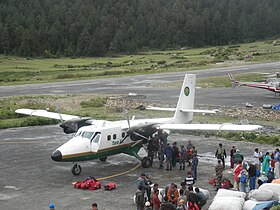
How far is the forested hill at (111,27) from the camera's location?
144288mm

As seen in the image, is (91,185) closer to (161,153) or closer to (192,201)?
(161,153)

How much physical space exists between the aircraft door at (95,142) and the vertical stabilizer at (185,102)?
6.77 meters

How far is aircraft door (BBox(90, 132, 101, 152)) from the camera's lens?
2572 cm

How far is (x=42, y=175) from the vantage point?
26266 millimetres

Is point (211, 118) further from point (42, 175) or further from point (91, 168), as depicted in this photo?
point (42, 175)

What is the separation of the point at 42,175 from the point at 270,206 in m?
13.8

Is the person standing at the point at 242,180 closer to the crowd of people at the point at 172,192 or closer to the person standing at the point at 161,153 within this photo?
the crowd of people at the point at 172,192

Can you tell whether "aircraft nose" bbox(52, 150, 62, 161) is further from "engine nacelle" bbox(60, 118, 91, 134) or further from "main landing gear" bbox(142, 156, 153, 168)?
"main landing gear" bbox(142, 156, 153, 168)

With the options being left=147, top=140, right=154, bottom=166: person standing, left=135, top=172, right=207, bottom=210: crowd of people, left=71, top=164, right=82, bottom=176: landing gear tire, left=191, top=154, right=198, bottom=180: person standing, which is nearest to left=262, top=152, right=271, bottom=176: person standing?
left=191, top=154, right=198, bottom=180: person standing

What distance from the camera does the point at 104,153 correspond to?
Answer: 2642 centimetres

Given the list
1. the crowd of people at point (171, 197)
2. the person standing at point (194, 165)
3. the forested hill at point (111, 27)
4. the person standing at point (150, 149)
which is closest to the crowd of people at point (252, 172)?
the person standing at point (194, 165)

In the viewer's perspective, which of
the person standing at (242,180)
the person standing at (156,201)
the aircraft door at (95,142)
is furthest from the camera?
the aircraft door at (95,142)

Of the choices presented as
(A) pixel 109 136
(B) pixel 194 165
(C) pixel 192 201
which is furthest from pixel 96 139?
(C) pixel 192 201

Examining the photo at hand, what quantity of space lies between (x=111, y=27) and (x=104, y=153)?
14269 centimetres
